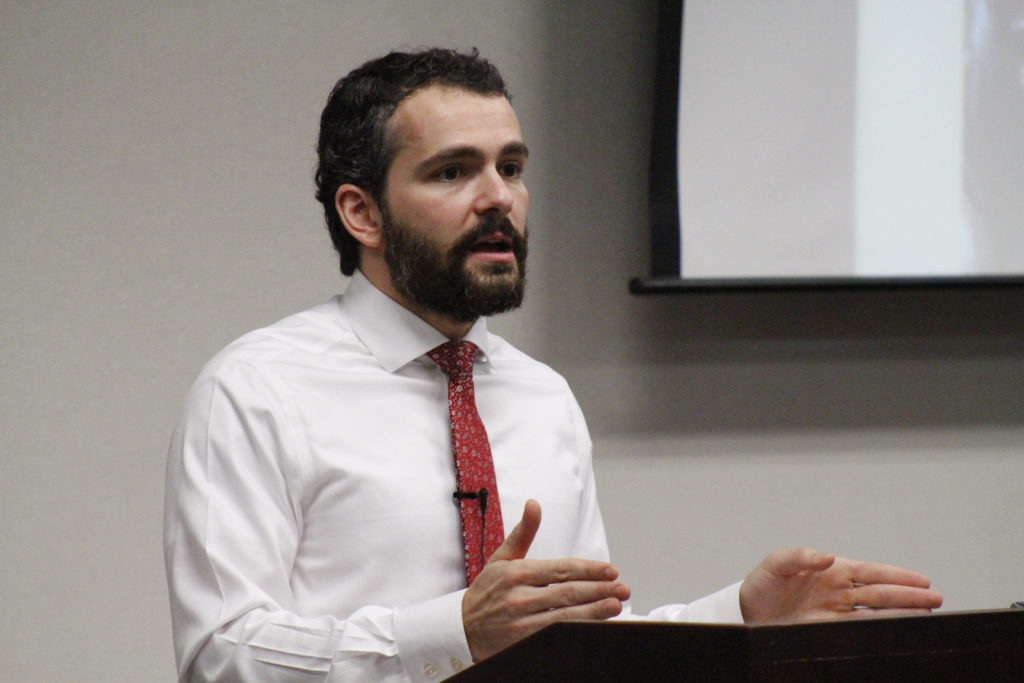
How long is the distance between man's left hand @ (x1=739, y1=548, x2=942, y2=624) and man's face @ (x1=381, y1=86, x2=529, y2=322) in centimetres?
50

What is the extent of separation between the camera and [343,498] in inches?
57.3

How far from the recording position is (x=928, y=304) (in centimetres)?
251

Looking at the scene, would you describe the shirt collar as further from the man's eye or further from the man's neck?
the man's eye

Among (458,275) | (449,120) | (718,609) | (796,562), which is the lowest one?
(718,609)

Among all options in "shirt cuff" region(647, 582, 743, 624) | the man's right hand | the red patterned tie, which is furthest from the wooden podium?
the red patterned tie

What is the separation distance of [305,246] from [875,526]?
1.32 m

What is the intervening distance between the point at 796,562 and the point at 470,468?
459 millimetres

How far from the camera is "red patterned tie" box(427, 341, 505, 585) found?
1.48 m

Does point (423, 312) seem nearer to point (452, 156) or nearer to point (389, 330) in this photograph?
point (389, 330)

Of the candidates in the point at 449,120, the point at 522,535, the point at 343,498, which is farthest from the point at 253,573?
the point at 449,120

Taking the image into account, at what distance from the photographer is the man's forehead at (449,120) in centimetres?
156

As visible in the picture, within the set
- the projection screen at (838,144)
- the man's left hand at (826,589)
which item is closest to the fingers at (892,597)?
the man's left hand at (826,589)

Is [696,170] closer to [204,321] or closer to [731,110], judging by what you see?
[731,110]

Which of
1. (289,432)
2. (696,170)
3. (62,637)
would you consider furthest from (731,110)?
(62,637)
